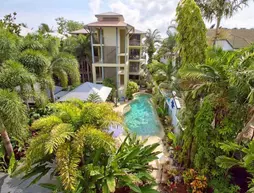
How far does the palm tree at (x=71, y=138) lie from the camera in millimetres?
5953

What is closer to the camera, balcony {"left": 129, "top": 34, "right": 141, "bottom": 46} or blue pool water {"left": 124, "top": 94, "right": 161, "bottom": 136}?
blue pool water {"left": 124, "top": 94, "right": 161, "bottom": 136}

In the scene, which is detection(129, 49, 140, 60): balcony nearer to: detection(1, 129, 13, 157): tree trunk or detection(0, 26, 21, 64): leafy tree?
detection(0, 26, 21, 64): leafy tree

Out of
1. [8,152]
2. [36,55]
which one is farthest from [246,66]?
[8,152]

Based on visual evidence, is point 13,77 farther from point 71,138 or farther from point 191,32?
point 191,32

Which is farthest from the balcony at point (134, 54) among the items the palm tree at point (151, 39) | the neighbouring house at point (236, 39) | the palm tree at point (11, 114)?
the palm tree at point (11, 114)

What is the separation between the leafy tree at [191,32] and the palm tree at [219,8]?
1140 centimetres

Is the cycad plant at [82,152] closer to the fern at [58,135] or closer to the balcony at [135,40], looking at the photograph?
the fern at [58,135]

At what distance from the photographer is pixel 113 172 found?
6715mm

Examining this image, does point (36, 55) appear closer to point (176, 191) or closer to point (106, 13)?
point (176, 191)

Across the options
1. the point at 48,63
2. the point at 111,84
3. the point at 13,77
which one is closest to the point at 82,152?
the point at 13,77

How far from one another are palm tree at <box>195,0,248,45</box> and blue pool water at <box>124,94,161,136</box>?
36.4 feet

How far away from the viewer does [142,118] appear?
66.0 feet

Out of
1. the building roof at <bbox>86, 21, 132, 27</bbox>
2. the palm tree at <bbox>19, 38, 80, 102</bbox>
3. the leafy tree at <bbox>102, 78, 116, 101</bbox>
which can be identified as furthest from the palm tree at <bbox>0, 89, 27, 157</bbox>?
the building roof at <bbox>86, 21, 132, 27</bbox>

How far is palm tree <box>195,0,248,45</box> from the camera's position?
18.4m
